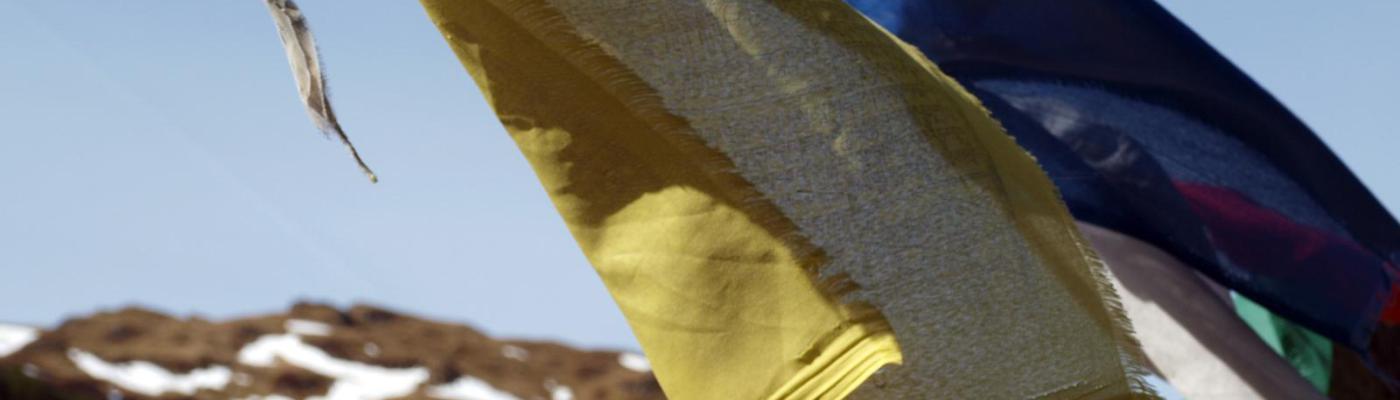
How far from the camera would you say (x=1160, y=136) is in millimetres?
2746

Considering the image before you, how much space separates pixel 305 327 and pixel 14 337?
61 cm

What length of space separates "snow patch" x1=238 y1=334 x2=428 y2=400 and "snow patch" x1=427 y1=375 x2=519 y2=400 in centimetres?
4

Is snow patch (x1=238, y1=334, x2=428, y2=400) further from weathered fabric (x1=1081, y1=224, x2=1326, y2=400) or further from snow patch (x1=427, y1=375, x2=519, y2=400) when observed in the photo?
weathered fabric (x1=1081, y1=224, x2=1326, y2=400)

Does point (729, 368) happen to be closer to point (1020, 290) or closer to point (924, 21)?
point (1020, 290)

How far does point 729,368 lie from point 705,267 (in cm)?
10

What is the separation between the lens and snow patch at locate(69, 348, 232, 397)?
8.18 ft

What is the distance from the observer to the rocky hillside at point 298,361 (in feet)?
7.98

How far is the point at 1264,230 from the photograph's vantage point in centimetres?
274

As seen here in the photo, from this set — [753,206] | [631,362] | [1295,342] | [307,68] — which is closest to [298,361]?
[631,362]

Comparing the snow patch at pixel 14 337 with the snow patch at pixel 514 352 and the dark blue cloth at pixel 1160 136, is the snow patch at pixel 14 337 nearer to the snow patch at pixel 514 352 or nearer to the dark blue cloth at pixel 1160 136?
the snow patch at pixel 514 352

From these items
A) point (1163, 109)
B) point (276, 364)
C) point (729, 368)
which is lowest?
point (729, 368)

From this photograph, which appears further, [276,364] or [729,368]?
[276,364]

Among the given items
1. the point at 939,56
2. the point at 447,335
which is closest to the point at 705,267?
the point at 939,56

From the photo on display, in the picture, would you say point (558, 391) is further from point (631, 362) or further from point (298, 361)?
point (298, 361)
